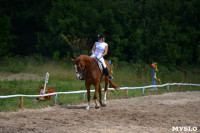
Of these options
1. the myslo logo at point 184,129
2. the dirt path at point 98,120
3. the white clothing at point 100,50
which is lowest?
the myslo logo at point 184,129

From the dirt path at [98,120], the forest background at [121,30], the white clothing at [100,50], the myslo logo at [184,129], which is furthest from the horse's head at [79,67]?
the forest background at [121,30]

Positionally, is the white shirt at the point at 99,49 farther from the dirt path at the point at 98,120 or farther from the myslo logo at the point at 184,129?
the myslo logo at the point at 184,129

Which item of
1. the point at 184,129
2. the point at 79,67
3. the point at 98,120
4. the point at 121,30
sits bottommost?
the point at 184,129

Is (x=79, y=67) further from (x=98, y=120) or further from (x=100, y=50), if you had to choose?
(x=98, y=120)

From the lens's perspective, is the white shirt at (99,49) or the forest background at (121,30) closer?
the white shirt at (99,49)

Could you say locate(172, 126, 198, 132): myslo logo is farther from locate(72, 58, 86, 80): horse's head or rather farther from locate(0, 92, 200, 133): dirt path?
locate(72, 58, 86, 80): horse's head

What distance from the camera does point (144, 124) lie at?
8719 millimetres

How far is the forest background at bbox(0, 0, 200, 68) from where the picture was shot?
1192 inches

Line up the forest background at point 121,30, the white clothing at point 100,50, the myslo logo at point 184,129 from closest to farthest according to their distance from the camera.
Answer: the myslo logo at point 184,129 → the white clothing at point 100,50 → the forest background at point 121,30

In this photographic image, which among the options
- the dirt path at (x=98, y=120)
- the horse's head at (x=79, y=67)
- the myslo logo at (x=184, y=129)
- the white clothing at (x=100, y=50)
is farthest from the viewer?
the white clothing at (x=100, y=50)

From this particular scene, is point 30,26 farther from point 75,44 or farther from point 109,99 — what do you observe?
point 109,99

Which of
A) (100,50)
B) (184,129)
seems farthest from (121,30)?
(184,129)

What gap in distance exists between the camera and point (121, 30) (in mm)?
31953

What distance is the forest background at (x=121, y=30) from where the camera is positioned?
30281 millimetres
